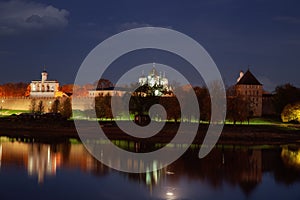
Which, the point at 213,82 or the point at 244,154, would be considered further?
the point at 213,82

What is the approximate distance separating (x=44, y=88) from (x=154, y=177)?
62.3 meters

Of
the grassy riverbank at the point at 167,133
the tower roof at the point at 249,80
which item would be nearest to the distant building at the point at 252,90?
the tower roof at the point at 249,80

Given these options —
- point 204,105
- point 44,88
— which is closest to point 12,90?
point 44,88

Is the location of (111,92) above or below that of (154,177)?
above

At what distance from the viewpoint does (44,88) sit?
251ft

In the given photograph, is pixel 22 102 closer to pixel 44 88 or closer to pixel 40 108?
pixel 40 108

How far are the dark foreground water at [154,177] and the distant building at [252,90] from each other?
81.2ft

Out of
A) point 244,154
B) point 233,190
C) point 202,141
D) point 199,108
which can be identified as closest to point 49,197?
point 233,190

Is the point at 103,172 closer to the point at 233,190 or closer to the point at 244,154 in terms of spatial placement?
the point at 233,190

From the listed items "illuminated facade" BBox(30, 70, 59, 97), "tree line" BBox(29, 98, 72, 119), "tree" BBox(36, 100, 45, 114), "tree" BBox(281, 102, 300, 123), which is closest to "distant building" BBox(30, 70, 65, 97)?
"illuminated facade" BBox(30, 70, 59, 97)

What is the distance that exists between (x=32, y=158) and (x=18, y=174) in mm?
4083

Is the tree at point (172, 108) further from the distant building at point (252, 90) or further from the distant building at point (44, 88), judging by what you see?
the distant building at point (44, 88)

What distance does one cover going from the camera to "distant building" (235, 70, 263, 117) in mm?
48656

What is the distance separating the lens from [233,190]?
15359 mm
